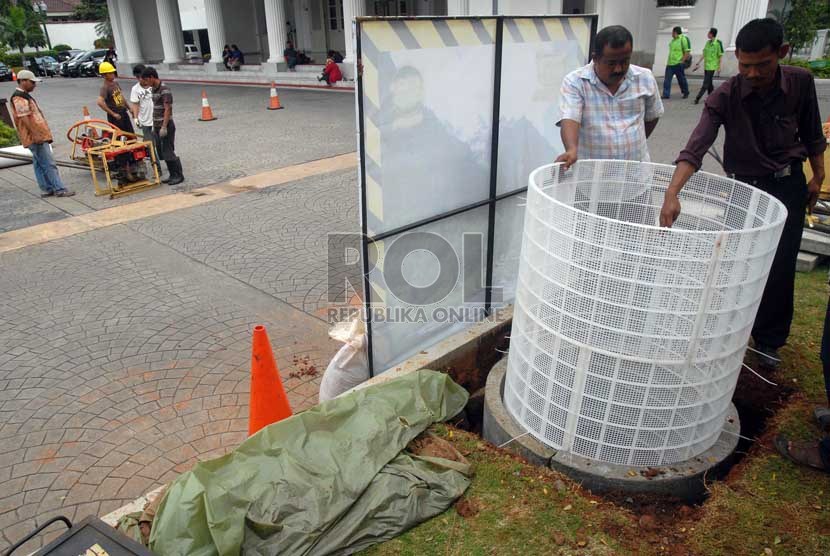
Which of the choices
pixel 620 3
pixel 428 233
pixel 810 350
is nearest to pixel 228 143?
pixel 428 233

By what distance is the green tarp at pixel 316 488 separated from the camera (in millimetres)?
2334

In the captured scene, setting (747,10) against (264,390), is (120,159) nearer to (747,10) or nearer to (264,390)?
(264,390)

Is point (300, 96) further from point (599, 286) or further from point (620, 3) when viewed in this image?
point (599, 286)

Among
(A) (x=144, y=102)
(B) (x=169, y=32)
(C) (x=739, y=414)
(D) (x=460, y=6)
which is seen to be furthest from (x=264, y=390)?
(B) (x=169, y=32)

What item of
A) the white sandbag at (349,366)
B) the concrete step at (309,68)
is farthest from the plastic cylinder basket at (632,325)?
the concrete step at (309,68)

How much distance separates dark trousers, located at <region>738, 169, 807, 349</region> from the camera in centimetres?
335

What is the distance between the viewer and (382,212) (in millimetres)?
3357

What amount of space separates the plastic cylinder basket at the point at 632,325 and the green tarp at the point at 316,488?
624mm

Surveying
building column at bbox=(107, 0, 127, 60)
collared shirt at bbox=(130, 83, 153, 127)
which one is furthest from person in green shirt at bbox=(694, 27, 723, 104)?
building column at bbox=(107, 0, 127, 60)

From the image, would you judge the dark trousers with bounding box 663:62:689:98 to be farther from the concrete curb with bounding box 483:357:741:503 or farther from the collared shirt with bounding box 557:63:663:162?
the concrete curb with bounding box 483:357:741:503

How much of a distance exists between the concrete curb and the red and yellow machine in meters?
7.79

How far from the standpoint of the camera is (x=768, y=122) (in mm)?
3225

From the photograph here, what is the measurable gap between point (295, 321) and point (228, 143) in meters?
8.96

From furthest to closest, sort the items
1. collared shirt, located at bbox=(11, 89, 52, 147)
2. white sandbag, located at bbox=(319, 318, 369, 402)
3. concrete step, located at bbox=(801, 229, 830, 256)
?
collared shirt, located at bbox=(11, 89, 52, 147) → concrete step, located at bbox=(801, 229, 830, 256) → white sandbag, located at bbox=(319, 318, 369, 402)
